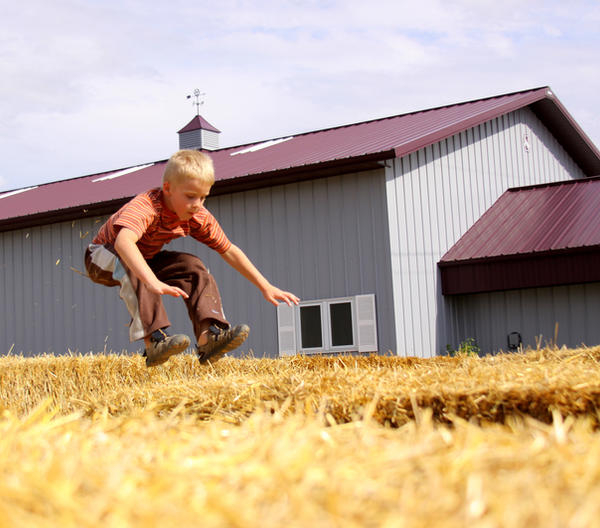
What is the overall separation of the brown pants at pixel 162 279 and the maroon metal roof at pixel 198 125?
17778 millimetres

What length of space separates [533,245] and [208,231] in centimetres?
921

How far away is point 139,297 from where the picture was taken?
562 centimetres

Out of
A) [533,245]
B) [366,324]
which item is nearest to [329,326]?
[366,324]

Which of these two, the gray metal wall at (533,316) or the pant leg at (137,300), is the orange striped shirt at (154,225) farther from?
the gray metal wall at (533,316)

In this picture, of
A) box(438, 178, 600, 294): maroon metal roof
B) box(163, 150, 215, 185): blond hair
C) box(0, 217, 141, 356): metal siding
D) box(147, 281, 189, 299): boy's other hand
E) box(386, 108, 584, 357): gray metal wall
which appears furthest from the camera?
box(0, 217, 141, 356): metal siding

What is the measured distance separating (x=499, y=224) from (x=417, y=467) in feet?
47.9

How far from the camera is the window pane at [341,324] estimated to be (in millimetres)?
Answer: 14328

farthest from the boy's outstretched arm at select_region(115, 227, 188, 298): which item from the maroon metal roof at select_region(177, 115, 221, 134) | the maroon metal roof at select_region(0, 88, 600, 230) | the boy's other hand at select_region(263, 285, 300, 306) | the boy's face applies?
the maroon metal roof at select_region(177, 115, 221, 134)

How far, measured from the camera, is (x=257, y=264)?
15445mm

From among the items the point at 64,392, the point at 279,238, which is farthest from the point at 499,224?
the point at 64,392

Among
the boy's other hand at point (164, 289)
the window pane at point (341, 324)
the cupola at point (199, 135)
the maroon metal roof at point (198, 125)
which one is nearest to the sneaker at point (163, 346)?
the boy's other hand at point (164, 289)

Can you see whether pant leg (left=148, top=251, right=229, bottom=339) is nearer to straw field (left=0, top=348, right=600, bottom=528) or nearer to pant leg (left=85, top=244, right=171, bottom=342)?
pant leg (left=85, top=244, right=171, bottom=342)

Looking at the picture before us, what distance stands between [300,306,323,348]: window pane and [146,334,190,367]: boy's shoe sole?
9.09 m

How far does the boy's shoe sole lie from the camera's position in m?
5.42
